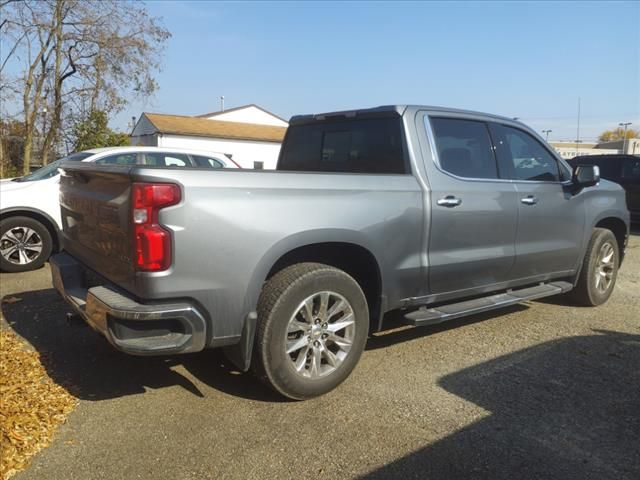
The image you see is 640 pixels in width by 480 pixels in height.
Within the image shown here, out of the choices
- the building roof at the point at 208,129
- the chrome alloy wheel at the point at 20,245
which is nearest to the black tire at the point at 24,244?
the chrome alloy wheel at the point at 20,245

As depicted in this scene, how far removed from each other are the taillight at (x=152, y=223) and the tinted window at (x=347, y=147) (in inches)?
73.0

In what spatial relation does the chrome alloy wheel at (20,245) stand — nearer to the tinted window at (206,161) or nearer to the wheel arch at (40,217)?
the wheel arch at (40,217)

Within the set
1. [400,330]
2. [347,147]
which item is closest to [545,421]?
[400,330]

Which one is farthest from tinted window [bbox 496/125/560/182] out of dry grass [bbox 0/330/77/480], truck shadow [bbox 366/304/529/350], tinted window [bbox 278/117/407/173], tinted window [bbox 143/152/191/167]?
tinted window [bbox 143/152/191/167]

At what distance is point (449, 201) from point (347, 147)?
3.28 feet

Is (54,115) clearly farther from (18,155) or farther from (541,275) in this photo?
(541,275)

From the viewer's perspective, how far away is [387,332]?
484cm

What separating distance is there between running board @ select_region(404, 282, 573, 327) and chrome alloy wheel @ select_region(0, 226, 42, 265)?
5.43 metres

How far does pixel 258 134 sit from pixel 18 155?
726 inches

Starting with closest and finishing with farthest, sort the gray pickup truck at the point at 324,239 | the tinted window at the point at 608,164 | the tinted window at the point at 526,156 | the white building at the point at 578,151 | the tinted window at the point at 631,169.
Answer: the gray pickup truck at the point at 324,239 → the tinted window at the point at 526,156 → the tinted window at the point at 631,169 → the tinted window at the point at 608,164 → the white building at the point at 578,151

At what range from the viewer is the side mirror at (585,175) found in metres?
5.07

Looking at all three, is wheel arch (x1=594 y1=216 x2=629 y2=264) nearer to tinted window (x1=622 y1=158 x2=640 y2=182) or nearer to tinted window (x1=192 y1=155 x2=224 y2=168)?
tinted window (x1=192 y1=155 x2=224 y2=168)

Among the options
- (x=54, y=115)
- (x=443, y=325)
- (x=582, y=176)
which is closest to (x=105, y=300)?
(x=443, y=325)

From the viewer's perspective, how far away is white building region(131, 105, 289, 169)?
1307 inches
